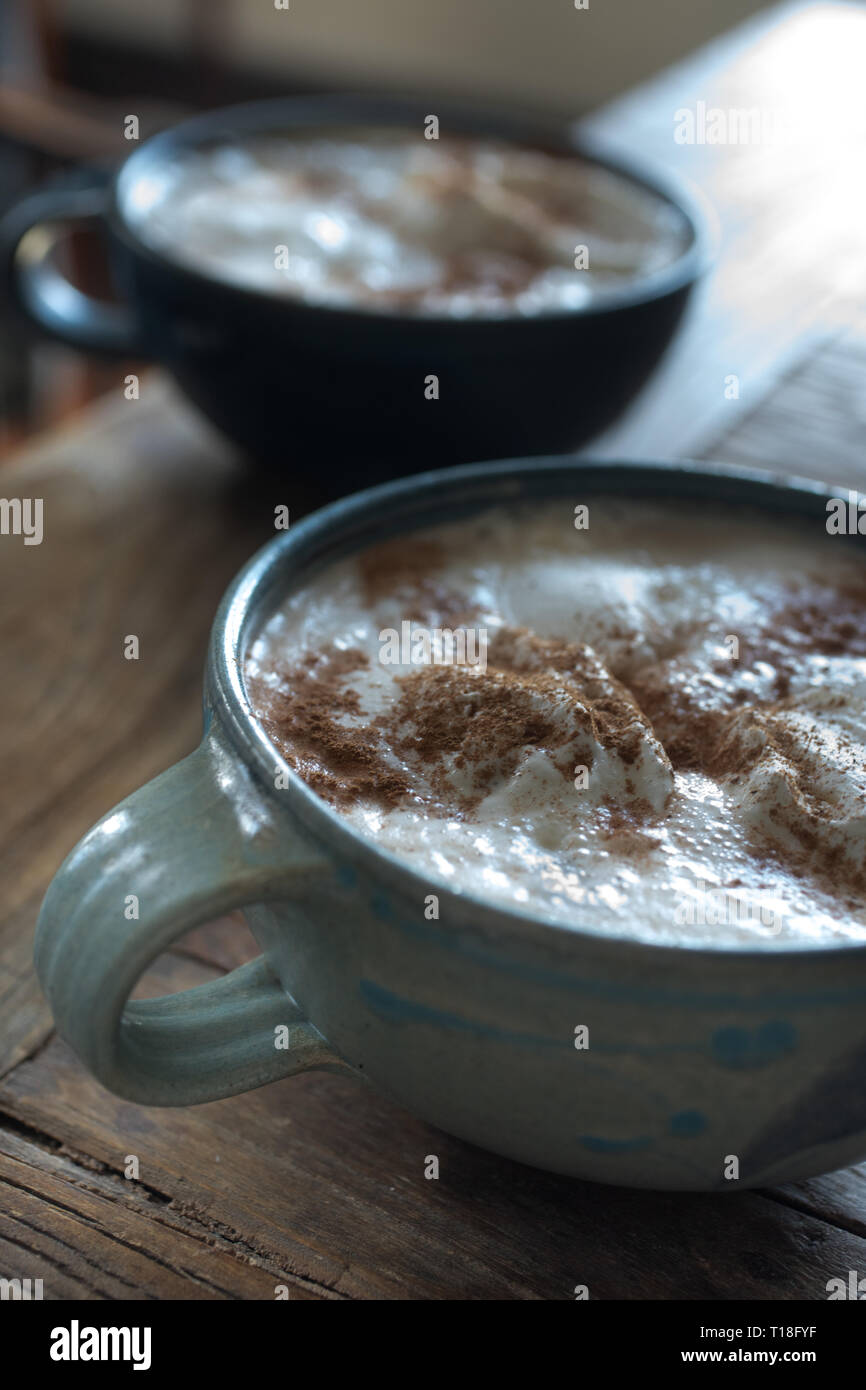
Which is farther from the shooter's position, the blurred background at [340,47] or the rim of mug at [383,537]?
the blurred background at [340,47]

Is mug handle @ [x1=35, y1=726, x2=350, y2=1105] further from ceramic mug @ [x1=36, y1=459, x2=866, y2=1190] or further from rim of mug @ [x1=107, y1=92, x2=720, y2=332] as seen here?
rim of mug @ [x1=107, y1=92, x2=720, y2=332]

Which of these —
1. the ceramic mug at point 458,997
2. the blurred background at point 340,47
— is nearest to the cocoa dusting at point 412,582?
the ceramic mug at point 458,997

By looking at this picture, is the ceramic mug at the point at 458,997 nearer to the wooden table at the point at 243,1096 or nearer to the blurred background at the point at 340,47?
the wooden table at the point at 243,1096

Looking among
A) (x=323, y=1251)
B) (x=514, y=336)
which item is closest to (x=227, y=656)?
(x=323, y=1251)

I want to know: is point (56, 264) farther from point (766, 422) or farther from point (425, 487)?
point (425, 487)

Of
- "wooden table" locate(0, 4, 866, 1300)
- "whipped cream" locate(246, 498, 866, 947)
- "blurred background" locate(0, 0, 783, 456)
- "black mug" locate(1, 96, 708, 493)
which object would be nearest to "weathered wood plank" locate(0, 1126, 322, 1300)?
"wooden table" locate(0, 4, 866, 1300)

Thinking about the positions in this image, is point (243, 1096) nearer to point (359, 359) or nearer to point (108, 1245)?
point (108, 1245)
